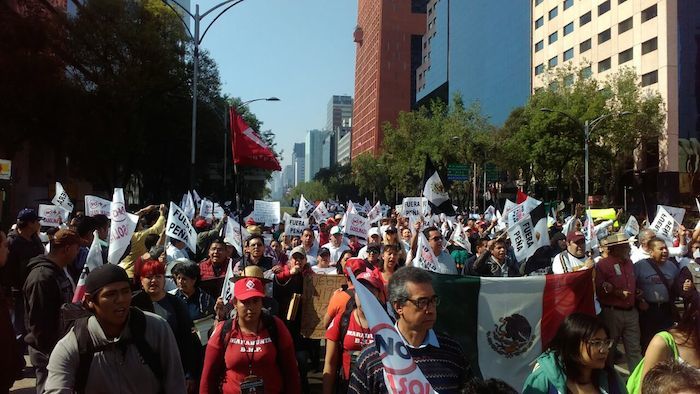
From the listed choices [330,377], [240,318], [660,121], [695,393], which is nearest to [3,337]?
[240,318]

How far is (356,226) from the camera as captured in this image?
37.6 feet

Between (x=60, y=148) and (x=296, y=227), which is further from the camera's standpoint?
(x=60, y=148)

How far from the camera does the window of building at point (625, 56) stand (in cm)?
4869

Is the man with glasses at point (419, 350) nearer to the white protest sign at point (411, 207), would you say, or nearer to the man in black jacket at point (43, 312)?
the man in black jacket at point (43, 312)

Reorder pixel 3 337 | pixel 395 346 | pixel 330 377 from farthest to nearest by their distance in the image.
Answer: pixel 330 377 < pixel 3 337 < pixel 395 346

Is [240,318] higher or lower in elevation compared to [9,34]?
lower

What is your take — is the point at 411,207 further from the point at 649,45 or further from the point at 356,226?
the point at 649,45

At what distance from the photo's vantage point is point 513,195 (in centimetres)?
6594

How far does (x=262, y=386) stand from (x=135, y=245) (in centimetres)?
402

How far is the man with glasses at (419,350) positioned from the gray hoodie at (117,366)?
3.22ft

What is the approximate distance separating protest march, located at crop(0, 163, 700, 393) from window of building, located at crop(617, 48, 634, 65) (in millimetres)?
44245

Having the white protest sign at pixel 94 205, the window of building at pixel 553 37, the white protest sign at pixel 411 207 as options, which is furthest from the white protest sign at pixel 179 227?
the window of building at pixel 553 37

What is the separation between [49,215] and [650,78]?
4470cm

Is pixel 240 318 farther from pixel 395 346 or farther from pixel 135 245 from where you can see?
pixel 135 245
